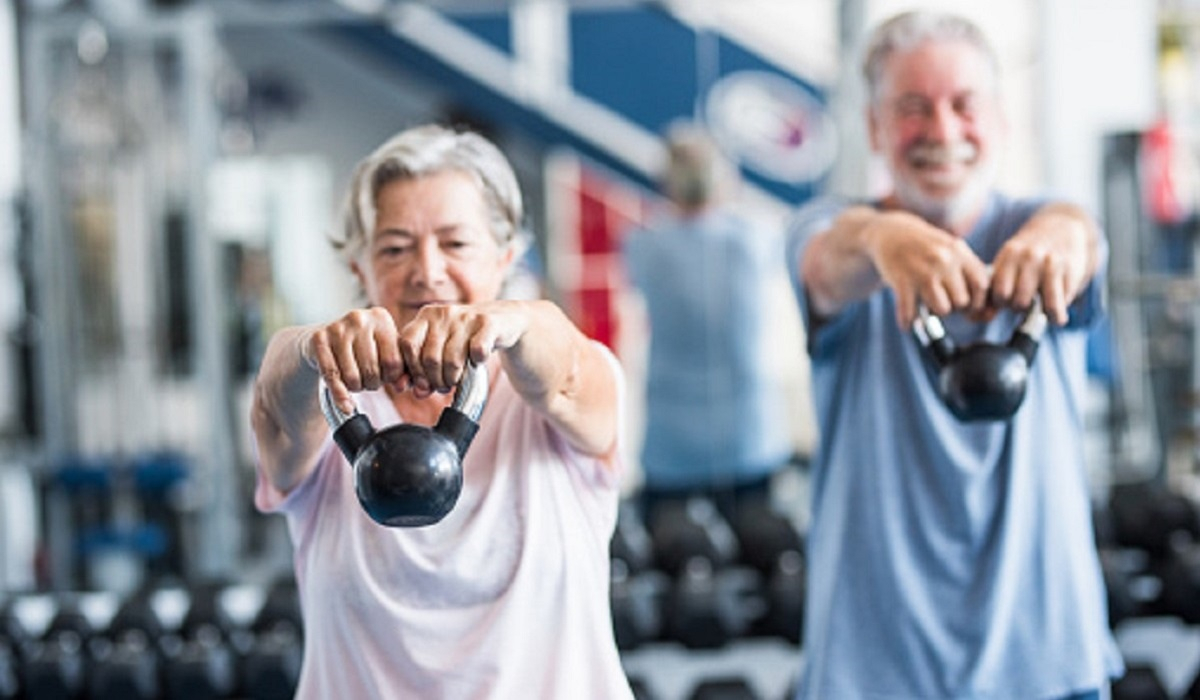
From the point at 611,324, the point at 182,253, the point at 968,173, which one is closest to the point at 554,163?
the point at 611,324

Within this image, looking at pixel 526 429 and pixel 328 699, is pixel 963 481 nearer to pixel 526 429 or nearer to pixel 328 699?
pixel 526 429

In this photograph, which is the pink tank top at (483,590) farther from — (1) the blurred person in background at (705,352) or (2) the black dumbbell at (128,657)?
(1) the blurred person in background at (705,352)

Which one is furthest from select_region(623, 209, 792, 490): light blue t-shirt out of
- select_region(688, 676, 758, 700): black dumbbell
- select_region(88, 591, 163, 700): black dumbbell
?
select_region(688, 676, 758, 700): black dumbbell

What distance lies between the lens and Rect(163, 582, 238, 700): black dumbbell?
9.53ft

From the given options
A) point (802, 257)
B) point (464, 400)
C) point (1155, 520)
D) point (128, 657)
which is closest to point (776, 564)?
point (1155, 520)

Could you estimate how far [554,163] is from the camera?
6965 millimetres

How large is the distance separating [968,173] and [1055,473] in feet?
1.11

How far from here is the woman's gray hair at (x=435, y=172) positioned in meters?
1.42

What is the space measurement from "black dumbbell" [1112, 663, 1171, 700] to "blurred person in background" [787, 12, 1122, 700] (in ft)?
2.16

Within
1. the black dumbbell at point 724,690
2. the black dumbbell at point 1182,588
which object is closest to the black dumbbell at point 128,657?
the black dumbbell at point 724,690

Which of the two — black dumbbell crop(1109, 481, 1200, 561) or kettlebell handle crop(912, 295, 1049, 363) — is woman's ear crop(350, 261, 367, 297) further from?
black dumbbell crop(1109, 481, 1200, 561)

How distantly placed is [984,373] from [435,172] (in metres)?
0.53

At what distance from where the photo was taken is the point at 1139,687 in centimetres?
233

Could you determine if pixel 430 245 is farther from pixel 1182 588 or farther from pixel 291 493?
pixel 1182 588
